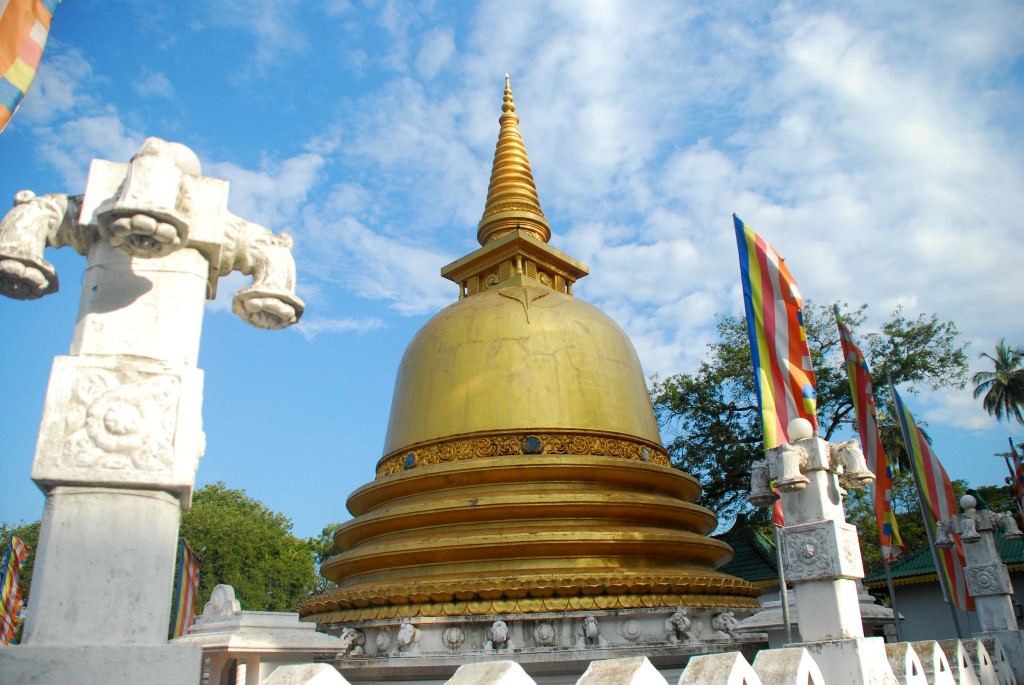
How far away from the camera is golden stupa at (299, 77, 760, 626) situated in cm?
1112

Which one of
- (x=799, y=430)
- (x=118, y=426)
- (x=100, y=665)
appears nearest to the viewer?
(x=100, y=665)

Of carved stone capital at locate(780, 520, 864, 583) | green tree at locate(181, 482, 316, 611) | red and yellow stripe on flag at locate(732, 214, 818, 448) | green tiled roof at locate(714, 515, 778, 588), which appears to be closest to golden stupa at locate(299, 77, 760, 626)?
red and yellow stripe on flag at locate(732, 214, 818, 448)

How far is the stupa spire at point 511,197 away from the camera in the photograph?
18.7m

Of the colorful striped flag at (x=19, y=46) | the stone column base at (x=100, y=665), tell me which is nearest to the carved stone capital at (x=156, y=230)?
the colorful striped flag at (x=19, y=46)

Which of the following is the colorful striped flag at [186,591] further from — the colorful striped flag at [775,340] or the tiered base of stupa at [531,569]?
the colorful striped flag at [775,340]

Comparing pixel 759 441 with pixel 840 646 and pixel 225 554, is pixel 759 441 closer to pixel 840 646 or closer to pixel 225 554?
pixel 840 646

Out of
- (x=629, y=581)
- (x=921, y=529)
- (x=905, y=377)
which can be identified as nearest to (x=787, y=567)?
(x=629, y=581)

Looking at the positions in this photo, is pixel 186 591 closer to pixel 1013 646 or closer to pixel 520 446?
pixel 520 446

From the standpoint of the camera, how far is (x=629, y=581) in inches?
430

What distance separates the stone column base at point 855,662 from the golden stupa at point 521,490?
13.3ft

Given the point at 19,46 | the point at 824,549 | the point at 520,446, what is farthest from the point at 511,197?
the point at 19,46

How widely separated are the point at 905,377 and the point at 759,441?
601 centimetres

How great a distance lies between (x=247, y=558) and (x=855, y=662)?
33835 millimetres

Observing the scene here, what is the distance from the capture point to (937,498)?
1298 cm
